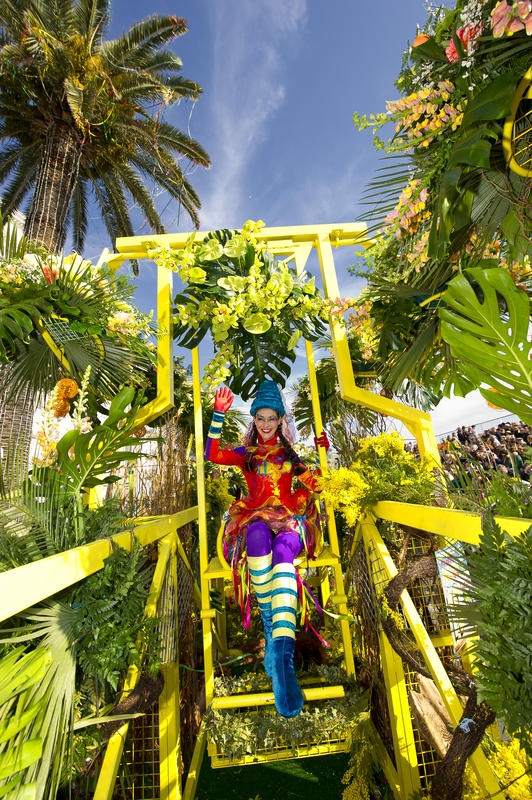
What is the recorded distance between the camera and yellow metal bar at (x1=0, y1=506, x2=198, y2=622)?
69cm

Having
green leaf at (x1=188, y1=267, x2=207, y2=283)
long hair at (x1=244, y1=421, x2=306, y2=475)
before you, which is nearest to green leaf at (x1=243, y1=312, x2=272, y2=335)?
green leaf at (x1=188, y1=267, x2=207, y2=283)

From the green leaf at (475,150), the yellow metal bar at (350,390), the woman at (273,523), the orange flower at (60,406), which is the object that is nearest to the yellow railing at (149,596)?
the woman at (273,523)

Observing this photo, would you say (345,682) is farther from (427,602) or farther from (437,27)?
(437,27)

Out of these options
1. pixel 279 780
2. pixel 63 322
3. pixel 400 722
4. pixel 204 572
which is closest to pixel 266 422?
pixel 204 572

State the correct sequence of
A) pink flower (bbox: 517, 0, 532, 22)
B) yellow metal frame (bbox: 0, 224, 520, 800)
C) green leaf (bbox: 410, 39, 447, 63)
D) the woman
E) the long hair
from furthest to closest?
the long hair
the woman
green leaf (bbox: 410, 39, 447, 63)
yellow metal frame (bbox: 0, 224, 520, 800)
pink flower (bbox: 517, 0, 532, 22)

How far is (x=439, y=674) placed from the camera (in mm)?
1332

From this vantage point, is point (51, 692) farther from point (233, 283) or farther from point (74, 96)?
point (74, 96)

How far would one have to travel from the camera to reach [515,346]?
725 millimetres

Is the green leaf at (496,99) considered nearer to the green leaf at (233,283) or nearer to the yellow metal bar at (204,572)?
the green leaf at (233,283)

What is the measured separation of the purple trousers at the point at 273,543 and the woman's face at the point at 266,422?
0.55 metres

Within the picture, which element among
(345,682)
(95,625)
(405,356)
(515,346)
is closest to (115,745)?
(95,625)

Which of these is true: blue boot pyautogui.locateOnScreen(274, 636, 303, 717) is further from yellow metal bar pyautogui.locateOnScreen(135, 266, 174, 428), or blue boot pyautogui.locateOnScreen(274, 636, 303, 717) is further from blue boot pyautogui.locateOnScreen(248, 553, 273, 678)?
yellow metal bar pyautogui.locateOnScreen(135, 266, 174, 428)

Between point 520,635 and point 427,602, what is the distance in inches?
54.0

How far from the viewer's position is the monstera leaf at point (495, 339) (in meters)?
0.72
